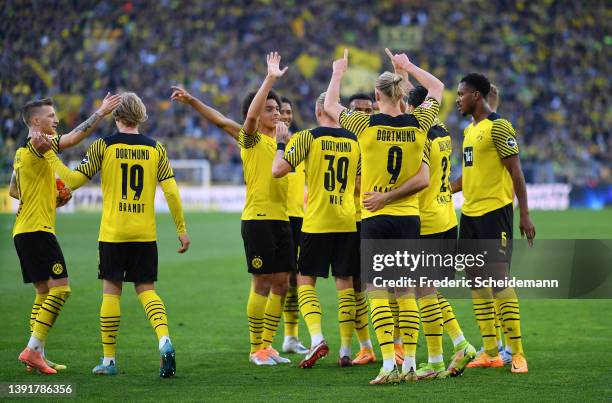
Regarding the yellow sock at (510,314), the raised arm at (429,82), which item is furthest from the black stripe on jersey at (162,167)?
the yellow sock at (510,314)

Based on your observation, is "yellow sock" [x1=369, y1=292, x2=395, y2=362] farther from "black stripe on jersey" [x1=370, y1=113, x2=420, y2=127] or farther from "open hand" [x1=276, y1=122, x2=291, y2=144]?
"open hand" [x1=276, y1=122, x2=291, y2=144]

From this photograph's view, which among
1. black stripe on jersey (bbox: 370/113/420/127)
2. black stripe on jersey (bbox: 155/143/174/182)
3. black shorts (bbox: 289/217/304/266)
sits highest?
black stripe on jersey (bbox: 370/113/420/127)

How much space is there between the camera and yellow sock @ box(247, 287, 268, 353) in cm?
901

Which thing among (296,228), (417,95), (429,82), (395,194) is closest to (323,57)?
(296,228)

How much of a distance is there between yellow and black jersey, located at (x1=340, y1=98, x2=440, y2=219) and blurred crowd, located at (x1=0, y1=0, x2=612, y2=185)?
2975 centimetres

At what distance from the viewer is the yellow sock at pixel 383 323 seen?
744 centimetres

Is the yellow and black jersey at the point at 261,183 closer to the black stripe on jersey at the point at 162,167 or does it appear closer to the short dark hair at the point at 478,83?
the black stripe on jersey at the point at 162,167

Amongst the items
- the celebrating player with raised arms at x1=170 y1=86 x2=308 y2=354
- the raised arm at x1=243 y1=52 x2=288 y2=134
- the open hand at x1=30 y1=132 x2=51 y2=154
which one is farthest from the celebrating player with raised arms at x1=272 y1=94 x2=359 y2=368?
the open hand at x1=30 y1=132 x2=51 y2=154

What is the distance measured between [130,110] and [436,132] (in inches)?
108

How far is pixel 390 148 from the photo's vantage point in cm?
750

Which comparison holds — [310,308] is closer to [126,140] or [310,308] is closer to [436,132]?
[436,132]

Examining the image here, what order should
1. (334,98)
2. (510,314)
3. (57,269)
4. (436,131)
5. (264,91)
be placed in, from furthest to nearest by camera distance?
1. (436,131)
2. (57,269)
3. (510,314)
4. (264,91)
5. (334,98)

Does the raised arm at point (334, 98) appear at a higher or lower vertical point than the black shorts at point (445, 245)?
higher

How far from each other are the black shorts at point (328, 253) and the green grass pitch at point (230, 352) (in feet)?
2.88
